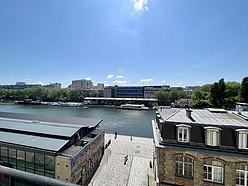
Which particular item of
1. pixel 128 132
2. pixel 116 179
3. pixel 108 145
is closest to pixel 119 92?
pixel 128 132

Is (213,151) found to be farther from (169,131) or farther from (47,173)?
(47,173)

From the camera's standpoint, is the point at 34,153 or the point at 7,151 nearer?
the point at 34,153

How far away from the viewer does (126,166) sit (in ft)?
57.5

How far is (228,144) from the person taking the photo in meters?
8.62

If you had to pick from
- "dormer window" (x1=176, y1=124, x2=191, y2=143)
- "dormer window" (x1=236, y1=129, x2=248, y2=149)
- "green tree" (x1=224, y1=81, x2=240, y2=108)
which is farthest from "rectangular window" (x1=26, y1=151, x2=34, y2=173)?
"green tree" (x1=224, y1=81, x2=240, y2=108)

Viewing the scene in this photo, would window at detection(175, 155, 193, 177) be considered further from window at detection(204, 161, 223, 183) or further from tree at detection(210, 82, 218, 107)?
tree at detection(210, 82, 218, 107)

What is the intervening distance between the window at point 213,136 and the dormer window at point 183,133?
3.20 feet

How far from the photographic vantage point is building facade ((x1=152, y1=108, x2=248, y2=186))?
833cm

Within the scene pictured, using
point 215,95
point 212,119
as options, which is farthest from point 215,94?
point 212,119

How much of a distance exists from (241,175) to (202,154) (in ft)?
6.61

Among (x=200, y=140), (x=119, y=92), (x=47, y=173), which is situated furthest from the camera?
(x=119, y=92)

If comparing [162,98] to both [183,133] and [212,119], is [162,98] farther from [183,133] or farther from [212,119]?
[183,133]

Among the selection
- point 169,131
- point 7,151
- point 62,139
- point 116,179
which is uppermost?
point 169,131

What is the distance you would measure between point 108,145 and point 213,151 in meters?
17.7
